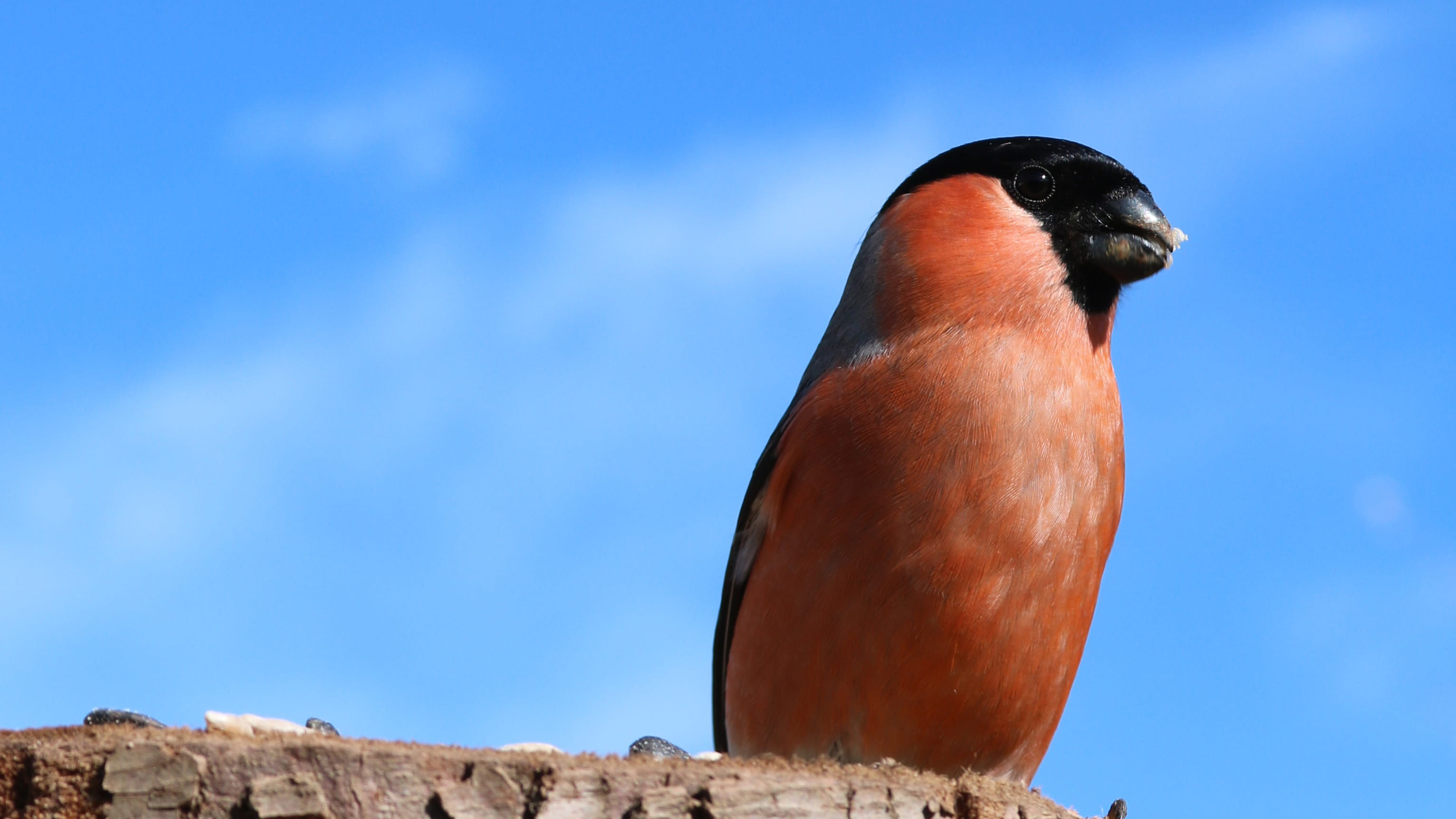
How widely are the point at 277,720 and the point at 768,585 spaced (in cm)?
179

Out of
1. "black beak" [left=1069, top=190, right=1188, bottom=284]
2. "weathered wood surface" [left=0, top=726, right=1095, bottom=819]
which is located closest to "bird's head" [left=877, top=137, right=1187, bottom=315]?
"black beak" [left=1069, top=190, right=1188, bottom=284]

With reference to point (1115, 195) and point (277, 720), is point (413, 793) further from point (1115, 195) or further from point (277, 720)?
point (1115, 195)

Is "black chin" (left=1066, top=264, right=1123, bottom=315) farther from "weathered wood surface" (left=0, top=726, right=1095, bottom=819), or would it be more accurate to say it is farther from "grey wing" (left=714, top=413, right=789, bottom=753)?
"weathered wood surface" (left=0, top=726, right=1095, bottom=819)

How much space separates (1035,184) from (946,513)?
1.63 m

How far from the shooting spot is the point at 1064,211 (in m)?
5.52

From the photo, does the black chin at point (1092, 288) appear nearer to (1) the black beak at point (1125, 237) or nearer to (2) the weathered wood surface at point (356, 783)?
(1) the black beak at point (1125, 237)

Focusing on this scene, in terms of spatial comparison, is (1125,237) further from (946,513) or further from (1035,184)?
(946,513)

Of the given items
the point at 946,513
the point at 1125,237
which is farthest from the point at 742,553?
the point at 1125,237

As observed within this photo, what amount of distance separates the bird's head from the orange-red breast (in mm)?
12

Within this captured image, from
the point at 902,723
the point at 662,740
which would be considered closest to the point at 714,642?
the point at 662,740

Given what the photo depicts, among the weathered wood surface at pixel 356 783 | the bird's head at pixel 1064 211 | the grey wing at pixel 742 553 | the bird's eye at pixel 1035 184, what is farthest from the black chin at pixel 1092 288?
the weathered wood surface at pixel 356 783

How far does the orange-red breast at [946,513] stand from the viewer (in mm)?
4652

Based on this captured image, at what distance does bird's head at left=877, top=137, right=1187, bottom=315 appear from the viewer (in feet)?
17.8

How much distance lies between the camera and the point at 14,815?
3477 millimetres
